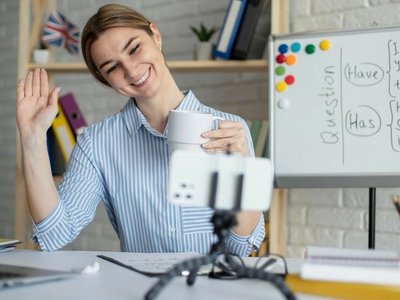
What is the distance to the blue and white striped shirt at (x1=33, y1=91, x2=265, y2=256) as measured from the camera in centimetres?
152

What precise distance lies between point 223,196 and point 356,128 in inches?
47.7

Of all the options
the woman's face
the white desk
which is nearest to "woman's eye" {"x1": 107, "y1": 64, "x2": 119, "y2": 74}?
the woman's face

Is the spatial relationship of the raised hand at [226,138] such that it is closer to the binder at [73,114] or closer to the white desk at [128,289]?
the white desk at [128,289]

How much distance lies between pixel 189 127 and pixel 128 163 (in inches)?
17.2

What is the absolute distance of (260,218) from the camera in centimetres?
145

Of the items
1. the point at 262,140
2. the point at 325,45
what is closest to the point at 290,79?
the point at 325,45

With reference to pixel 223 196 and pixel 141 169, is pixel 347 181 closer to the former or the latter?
pixel 141 169

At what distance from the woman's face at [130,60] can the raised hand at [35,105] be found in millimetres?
197

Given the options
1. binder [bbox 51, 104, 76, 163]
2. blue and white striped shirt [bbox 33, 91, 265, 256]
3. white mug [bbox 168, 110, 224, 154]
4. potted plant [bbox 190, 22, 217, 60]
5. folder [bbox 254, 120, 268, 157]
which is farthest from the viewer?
binder [bbox 51, 104, 76, 163]

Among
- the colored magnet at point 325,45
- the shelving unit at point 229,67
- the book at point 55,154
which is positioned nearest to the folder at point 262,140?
the shelving unit at point 229,67

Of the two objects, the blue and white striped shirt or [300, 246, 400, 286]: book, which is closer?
[300, 246, 400, 286]: book

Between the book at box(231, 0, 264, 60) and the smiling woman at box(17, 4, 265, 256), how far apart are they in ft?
2.13

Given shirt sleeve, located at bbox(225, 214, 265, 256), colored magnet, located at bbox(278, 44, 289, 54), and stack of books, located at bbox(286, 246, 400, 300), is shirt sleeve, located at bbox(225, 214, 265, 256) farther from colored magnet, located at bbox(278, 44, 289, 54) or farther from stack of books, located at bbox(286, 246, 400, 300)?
colored magnet, located at bbox(278, 44, 289, 54)

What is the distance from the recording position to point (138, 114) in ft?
5.18
